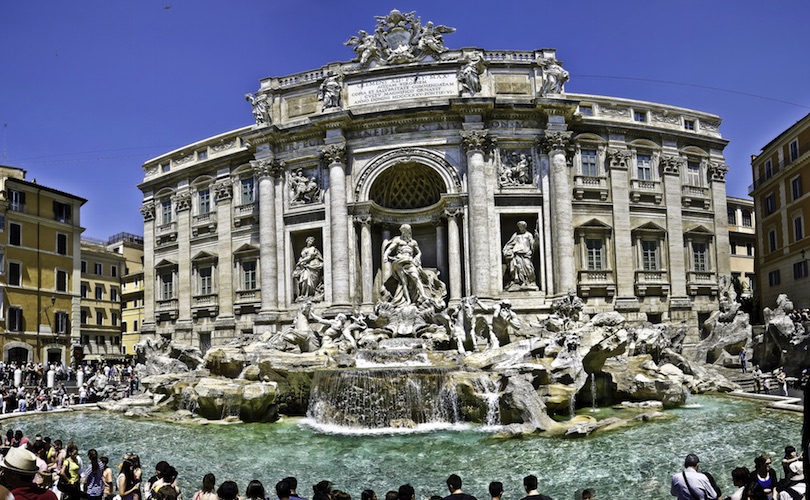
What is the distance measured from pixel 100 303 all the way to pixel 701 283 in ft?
157

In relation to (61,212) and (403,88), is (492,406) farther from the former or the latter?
(61,212)

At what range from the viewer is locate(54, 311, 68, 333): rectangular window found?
45.8m

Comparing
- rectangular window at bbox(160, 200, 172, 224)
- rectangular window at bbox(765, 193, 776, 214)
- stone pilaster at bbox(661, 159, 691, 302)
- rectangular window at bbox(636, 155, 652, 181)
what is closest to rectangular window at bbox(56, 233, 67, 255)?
rectangular window at bbox(160, 200, 172, 224)

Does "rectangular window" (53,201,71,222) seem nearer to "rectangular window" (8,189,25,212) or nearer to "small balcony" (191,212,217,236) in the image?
"rectangular window" (8,189,25,212)

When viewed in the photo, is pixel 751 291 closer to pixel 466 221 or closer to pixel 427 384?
pixel 466 221

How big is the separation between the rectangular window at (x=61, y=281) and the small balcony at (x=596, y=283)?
115ft

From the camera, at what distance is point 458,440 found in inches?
697

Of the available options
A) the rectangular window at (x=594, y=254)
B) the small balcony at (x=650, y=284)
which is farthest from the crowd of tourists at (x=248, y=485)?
the small balcony at (x=650, y=284)

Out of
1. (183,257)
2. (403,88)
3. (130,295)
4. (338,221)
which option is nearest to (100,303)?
(130,295)

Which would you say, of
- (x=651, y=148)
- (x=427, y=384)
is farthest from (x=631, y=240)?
(x=427, y=384)

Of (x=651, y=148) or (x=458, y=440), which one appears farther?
(x=651, y=148)

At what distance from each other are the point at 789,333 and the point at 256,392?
2116 cm

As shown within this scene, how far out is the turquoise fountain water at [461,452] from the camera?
1345cm

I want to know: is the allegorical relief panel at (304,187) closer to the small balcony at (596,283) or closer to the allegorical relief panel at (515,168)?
the allegorical relief panel at (515,168)
